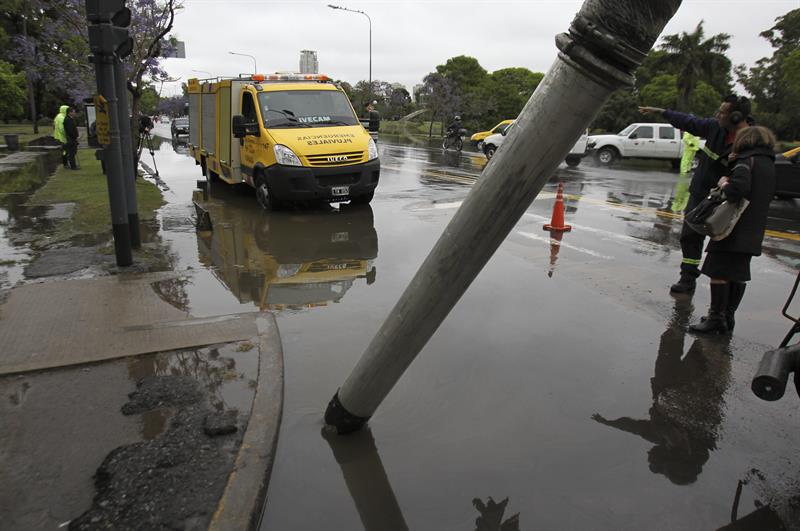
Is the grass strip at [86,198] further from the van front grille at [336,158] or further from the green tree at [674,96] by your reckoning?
the green tree at [674,96]

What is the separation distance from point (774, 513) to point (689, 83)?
4659 cm

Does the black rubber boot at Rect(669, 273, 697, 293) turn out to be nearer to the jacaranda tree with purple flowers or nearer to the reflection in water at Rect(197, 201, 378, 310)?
the reflection in water at Rect(197, 201, 378, 310)

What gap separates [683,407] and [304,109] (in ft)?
29.3

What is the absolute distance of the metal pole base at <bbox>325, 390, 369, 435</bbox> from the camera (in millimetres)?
3457

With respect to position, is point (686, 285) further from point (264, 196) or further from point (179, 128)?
point (179, 128)

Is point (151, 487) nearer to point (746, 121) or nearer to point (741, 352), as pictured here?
point (741, 352)

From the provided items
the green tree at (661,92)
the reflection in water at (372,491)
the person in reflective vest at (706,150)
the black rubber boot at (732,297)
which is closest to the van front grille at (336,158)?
the person in reflective vest at (706,150)

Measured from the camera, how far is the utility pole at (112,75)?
609 centimetres

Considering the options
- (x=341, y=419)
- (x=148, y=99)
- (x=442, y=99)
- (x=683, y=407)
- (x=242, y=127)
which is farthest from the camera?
(x=148, y=99)

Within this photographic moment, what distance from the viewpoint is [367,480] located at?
321 centimetres

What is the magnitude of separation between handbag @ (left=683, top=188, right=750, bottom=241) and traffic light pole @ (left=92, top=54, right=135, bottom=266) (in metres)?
6.11

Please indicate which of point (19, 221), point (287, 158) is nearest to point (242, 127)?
point (287, 158)

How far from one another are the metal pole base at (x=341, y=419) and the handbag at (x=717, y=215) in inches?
139

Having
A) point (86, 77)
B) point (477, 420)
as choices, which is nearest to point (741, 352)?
point (477, 420)
